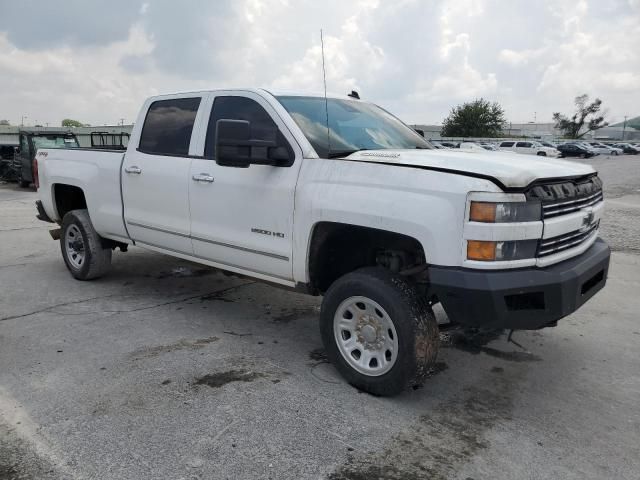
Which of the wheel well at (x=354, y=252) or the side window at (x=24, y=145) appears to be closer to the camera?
the wheel well at (x=354, y=252)

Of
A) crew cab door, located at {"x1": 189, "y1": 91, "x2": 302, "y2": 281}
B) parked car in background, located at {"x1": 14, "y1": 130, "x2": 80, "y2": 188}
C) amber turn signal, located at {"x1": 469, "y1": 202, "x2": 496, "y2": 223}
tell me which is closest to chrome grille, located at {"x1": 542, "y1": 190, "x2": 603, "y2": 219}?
amber turn signal, located at {"x1": 469, "y1": 202, "x2": 496, "y2": 223}

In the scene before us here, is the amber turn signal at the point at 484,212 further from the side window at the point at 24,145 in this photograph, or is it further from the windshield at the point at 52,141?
the side window at the point at 24,145

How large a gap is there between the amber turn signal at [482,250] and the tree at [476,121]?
81594 mm

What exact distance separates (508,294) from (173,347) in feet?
8.55

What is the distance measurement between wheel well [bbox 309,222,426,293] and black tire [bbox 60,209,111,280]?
3153 mm

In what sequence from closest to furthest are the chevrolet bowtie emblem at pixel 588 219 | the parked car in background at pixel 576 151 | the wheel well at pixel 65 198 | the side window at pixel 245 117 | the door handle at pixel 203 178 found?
the chevrolet bowtie emblem at pixel 588 219 < the side window at pixel 245 117 < the door handle at pixel 203 178 < the wheel well at pixel 65 198 < the parked car in background at pixel 576 151

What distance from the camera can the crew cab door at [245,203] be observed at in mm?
3986

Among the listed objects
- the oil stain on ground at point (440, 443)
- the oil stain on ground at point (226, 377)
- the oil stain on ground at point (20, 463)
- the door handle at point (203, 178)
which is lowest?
the oil stain on ground at point (440, 443)

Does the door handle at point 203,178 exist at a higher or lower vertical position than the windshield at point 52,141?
lower

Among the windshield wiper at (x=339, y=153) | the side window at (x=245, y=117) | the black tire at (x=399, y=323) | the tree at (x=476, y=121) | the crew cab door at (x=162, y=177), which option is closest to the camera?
the black tire at (x=399, y=323)

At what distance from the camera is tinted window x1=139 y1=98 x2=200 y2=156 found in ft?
15.9

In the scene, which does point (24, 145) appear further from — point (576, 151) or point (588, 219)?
point (576, 151)

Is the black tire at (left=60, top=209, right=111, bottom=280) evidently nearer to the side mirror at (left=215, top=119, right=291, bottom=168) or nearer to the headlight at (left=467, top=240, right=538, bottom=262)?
the side mirror at (left=215, top=119, right=291, bottom=168)

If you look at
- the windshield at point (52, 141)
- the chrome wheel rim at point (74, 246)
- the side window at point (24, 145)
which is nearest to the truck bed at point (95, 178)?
the chrome wheel rim at point (74, 246)
